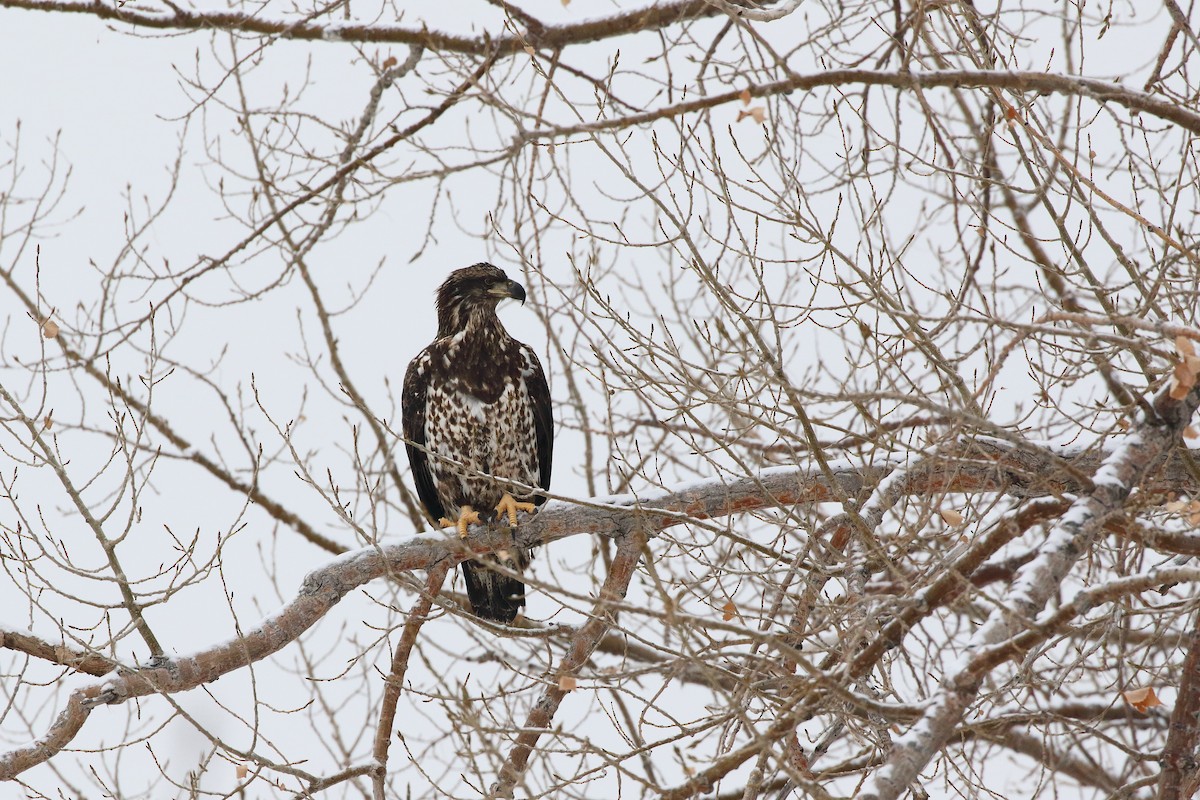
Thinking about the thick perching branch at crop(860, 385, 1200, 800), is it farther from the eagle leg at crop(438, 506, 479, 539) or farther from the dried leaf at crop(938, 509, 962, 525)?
the eagle leg at crop(438, 506, 479, 539)

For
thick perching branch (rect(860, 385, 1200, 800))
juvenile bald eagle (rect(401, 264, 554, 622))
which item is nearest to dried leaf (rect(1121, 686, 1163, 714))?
thick perching branch (rect(860, 385, 1200, 800))

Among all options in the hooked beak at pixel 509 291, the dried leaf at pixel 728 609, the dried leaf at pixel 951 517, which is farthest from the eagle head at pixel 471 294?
the dried leaf at pixel 951 517

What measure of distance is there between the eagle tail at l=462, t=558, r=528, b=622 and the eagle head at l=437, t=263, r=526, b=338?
4.02 ft

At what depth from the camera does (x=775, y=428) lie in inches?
136

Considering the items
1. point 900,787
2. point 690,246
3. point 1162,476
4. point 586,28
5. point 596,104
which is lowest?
point 900,787

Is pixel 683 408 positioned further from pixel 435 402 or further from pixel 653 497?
pixel 435 402

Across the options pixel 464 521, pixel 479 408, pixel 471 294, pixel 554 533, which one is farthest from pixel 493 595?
pixel 471 294

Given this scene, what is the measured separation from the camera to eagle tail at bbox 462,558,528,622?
6.00m

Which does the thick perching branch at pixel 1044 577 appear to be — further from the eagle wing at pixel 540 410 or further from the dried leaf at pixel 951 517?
the eagle wing at pixel 540 410

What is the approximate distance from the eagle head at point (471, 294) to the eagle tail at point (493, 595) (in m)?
1.22

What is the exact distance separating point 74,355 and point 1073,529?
19.0 ft

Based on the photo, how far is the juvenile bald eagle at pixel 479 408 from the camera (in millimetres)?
5957

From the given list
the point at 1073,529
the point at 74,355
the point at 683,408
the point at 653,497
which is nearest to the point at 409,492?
the point at 74,355

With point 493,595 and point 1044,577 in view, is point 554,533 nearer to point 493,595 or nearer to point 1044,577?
point 493,595
